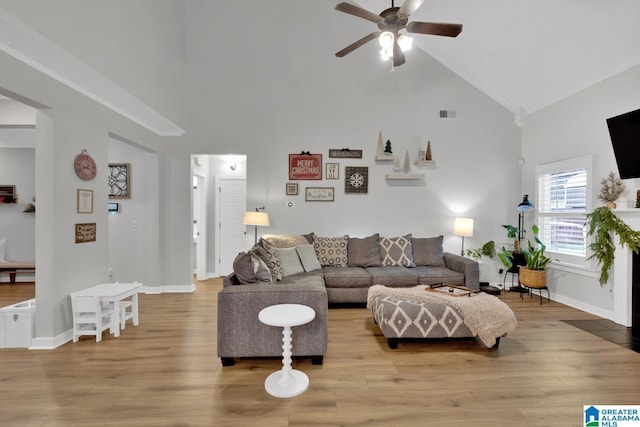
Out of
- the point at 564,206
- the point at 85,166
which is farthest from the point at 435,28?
the point at 85,166

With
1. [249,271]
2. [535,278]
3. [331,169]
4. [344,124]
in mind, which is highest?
[344,124]

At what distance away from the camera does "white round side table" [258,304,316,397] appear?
213cm

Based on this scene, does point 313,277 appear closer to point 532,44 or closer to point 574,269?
point 574,269

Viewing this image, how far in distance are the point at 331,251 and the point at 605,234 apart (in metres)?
3.44

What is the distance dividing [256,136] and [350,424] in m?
4.38

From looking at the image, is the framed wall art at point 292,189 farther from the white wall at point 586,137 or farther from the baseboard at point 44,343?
the white wall at point 586,137

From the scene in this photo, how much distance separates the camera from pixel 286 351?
2.23 meters

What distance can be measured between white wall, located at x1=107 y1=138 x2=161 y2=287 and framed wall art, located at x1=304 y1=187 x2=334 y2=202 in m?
2.49

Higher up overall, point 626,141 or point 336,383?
point 626,141

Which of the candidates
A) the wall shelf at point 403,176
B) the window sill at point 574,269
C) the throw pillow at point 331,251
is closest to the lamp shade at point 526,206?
the window sill at point 574,269

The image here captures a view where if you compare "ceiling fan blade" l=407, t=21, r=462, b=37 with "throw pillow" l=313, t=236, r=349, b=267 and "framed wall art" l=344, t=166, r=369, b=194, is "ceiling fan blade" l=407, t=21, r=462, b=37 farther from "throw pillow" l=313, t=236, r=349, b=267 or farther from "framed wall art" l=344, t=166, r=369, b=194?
"throw pillow" l=313, t=236, r=349, b=267

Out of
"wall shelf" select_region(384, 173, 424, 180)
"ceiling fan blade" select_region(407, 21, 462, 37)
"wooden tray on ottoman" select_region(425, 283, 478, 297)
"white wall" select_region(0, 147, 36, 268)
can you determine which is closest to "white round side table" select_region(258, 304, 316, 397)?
"wooden tray on ottoman" select_region(425, 283, 478, 297)

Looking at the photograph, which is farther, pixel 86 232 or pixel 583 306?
pixel 583 306

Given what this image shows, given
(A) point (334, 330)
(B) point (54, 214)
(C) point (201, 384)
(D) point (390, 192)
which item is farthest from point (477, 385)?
(B) point (54, 214)
